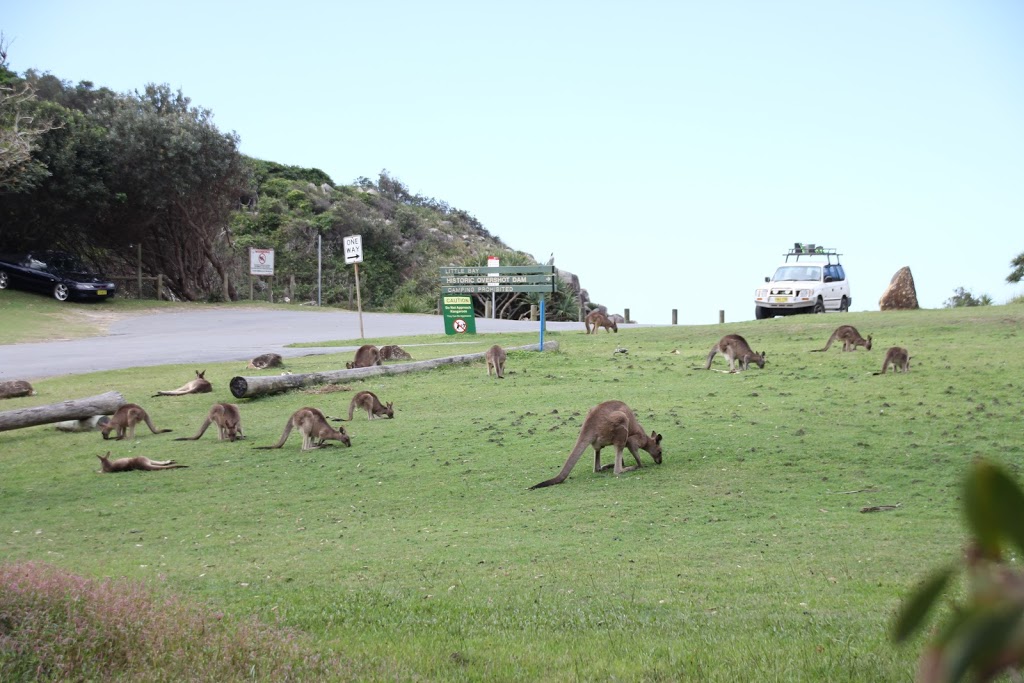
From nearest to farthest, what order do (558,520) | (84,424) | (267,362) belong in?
Result: (558,520) → (84,424) → (267,362)

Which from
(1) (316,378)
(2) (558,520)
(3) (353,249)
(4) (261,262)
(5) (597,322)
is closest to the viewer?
(2) (558,520)

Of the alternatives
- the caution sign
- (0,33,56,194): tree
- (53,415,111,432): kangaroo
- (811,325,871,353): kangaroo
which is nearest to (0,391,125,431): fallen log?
(53,415,111,432): kangaroo

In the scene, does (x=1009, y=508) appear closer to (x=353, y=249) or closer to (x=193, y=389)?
(x=193, y=389)

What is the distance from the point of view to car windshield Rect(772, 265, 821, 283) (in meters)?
35.0

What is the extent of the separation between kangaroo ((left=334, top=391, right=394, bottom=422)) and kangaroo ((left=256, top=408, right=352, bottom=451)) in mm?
2027

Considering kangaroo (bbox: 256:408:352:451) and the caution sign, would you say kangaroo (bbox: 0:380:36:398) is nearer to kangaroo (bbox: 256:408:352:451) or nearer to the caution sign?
kangaroo (bbox: 256:408:352:451)

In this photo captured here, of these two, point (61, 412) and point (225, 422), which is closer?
point (225, 422)

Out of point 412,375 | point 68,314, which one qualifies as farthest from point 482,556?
point 68,314

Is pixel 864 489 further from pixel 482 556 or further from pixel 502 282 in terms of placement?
pixel 502 282

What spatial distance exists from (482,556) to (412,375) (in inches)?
497

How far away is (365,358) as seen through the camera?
68.8ft

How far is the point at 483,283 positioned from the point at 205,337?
10.4m

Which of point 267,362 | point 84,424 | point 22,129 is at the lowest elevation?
point 84,424

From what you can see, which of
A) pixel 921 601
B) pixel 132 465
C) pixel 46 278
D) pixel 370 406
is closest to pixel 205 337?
pixel 46 278
